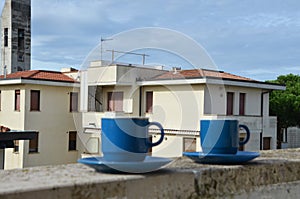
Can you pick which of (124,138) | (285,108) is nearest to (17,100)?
(285,108)

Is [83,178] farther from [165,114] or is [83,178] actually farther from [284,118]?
[284,118]

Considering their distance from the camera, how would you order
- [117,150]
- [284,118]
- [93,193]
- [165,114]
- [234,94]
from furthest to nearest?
1. [284,118]
2. [234,94]
3. [165,114]
4. [117,150]
5. [93,193]

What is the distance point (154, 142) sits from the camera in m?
A: 1.35

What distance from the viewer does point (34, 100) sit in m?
17.3

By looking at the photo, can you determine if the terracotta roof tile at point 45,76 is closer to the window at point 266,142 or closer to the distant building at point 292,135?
the window at point 266,142

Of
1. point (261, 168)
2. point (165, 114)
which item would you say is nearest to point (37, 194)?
point (261, 168)

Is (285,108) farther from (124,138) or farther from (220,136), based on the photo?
(124,138)

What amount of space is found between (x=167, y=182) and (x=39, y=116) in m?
16.7

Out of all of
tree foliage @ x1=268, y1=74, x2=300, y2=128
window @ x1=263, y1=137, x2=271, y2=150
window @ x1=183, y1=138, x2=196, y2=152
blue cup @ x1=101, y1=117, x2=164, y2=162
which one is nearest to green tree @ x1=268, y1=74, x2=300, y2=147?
tree foliage @ x1=268, y1=74, x2=300, y2=128

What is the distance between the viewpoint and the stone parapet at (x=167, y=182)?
1.05 m

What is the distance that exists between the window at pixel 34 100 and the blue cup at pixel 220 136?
53.4ft

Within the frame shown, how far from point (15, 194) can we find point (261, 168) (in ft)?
3.27

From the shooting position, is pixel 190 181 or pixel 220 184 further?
pixel 220 184

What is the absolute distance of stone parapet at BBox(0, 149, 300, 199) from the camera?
105cm
